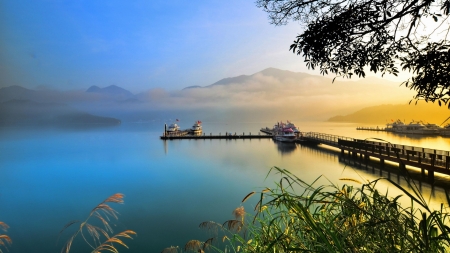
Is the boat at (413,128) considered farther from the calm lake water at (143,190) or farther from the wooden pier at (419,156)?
the wooden pier at (419,156)

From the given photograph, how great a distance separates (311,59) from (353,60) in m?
0.56

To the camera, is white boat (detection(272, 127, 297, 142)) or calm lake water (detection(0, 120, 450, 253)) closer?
calm lake water (detection(0, 120, 450, 253))

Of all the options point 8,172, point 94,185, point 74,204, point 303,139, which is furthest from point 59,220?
point 303,139

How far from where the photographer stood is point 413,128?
49781 millimetres

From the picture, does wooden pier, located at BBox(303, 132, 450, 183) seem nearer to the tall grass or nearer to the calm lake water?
the calm lake water

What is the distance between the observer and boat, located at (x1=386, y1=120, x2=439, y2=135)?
4611cm

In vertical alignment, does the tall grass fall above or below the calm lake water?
above

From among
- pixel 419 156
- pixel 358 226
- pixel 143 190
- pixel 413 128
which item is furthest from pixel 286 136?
pixel 358 226

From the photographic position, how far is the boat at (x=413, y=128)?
151 feet

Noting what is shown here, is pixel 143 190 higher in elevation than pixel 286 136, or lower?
lower

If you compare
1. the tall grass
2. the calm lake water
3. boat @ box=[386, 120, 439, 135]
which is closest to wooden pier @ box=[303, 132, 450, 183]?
the calm lake water

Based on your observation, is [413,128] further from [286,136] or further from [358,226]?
[358,226]

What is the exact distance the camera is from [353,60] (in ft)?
11.4

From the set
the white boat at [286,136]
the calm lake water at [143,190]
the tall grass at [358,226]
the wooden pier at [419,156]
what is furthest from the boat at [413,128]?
the tall grass at [358,226]
